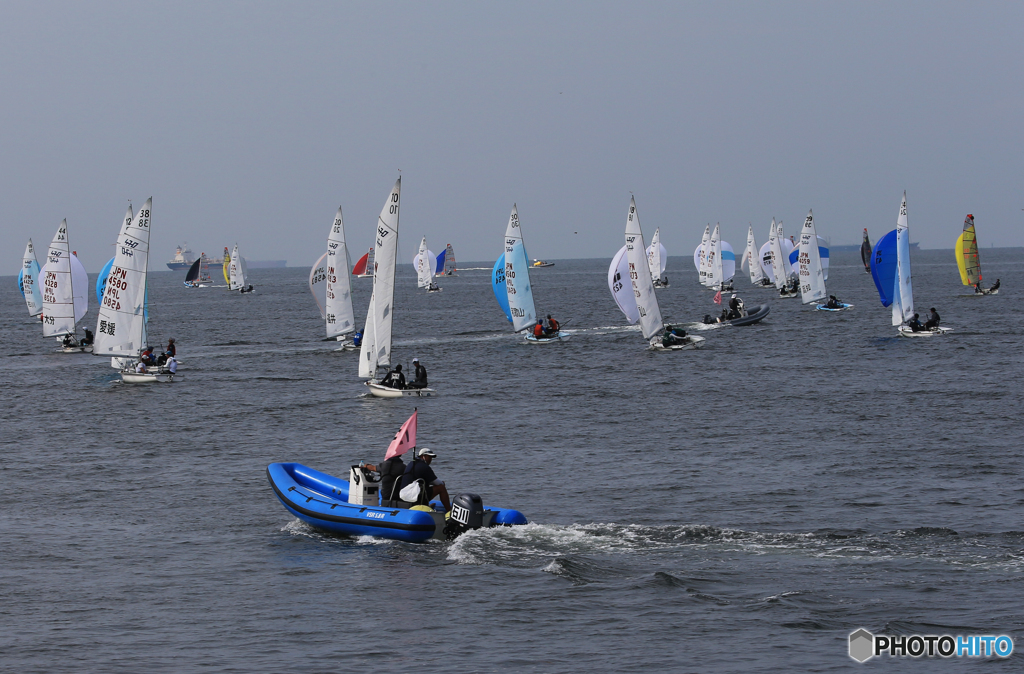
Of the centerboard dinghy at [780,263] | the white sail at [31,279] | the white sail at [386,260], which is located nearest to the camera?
the white sail at [386,260]

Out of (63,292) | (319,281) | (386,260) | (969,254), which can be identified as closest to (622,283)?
(319,281)

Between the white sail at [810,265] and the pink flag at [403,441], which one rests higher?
the white sail at [810,265]

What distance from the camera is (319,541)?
19.5m

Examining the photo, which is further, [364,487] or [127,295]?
[127,295]

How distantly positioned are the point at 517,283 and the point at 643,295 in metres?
7.61

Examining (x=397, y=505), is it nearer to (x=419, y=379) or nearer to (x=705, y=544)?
(x=705, y=544)

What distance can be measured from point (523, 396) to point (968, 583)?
2324cm

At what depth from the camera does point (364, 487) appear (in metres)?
19.7

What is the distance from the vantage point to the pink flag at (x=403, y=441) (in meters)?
20.1

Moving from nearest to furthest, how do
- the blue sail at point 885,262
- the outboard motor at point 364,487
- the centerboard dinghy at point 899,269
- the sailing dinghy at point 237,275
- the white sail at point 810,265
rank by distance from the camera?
1. the outboard motor at point 364,487
2. the centerboard dinghy at point 899,269
3. the blue sail at point 885,262
4. the white sail at point 810,265
5. the sailing dinghy at point 237,275

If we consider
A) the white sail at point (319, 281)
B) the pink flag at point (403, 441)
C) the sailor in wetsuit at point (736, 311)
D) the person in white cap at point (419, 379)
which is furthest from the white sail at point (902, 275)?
the pink flag at point (403, 441)

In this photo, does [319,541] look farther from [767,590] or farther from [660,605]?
[767,590]

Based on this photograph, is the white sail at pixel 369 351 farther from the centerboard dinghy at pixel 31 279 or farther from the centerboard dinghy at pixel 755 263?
the centerboard dinghy at pixel 755 263

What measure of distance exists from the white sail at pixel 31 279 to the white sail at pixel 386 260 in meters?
45.2
